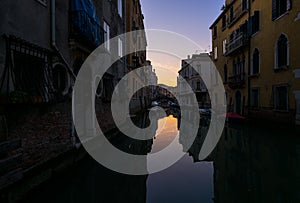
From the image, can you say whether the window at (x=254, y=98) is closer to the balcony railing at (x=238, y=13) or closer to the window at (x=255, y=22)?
the window at (x=255, y=22)

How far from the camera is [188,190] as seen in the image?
4.32 meters

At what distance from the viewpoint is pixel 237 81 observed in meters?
17.1

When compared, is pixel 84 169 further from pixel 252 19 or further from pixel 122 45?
pixel 252 19

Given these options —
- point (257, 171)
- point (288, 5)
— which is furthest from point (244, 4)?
point (257, 171)

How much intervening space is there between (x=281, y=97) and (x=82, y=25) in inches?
420

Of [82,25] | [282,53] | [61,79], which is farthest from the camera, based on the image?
[282,53]

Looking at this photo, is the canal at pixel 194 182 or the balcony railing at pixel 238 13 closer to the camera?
the canal at pixel 194 182

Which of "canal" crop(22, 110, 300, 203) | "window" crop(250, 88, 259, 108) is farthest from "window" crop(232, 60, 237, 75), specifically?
"canal" crop(22, 110, 300, 203)

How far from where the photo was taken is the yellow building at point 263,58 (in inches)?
416

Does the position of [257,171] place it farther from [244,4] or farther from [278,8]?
[244,4]

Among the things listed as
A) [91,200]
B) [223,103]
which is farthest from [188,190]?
[223,103]

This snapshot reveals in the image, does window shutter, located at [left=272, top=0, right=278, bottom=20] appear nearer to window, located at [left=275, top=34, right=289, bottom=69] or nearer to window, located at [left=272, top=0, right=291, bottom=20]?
window, located at [left=272, top=0, right=291, bottom=20]

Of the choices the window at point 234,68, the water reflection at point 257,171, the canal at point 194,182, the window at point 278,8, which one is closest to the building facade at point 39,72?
the canal at point 194,182

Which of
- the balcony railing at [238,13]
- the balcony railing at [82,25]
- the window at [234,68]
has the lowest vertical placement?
the balcony railing at [82,25]
